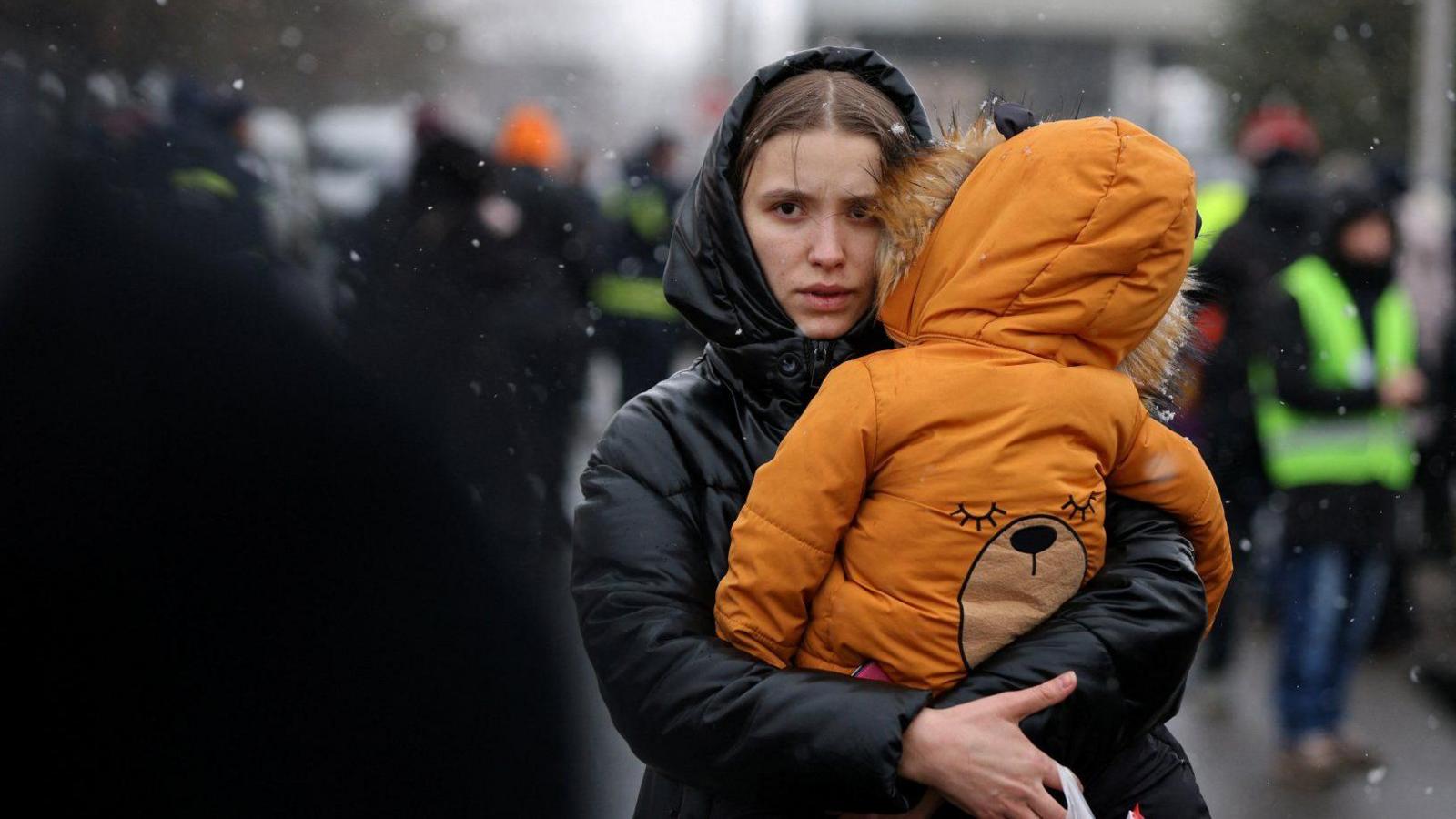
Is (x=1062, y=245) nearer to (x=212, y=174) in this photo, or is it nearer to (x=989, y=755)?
(x=989, y=755)

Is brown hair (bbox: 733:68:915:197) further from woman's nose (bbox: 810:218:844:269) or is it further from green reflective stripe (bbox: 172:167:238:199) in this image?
green reflective stripe (bbox: 172:167:238:199)

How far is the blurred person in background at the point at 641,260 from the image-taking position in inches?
270

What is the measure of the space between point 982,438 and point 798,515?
0.19 metres

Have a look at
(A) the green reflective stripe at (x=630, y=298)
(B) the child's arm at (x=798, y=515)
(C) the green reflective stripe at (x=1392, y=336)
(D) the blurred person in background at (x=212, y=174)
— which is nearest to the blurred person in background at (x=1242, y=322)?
(C) the green reflective stripe at (x=1392, y=336)

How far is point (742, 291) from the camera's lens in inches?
66.1

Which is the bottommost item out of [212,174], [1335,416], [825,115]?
[1335,416]

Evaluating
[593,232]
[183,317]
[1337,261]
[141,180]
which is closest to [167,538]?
[183,317]

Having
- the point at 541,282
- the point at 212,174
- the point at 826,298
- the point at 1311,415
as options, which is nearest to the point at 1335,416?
the point at 1311,415

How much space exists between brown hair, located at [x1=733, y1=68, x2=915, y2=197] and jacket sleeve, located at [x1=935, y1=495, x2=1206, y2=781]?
482 millimetres

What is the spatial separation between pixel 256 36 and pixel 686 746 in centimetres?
351

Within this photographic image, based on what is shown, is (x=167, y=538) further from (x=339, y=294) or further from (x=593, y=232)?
(x=593, y=232)

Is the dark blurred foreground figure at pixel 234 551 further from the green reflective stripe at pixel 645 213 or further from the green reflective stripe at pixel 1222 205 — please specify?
the green reflective stripe at pixel 645 213

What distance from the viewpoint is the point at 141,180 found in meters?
2.62

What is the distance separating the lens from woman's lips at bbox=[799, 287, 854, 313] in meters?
1.66
